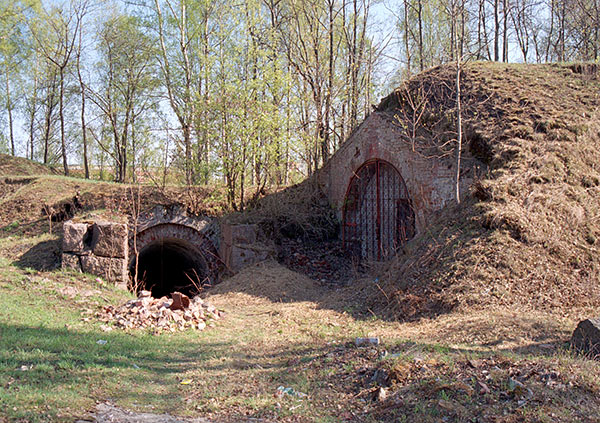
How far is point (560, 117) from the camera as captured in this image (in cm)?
947

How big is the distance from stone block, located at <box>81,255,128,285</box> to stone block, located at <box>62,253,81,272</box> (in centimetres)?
10

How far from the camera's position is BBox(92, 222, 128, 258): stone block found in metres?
10.1

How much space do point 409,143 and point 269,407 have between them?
289 inches

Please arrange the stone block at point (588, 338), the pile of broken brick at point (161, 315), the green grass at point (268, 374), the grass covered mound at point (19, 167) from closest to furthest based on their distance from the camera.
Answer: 1. the green grass at point (268, 374)
2. the stone block at point (588, 338)
3. the pile of broken brick at point (161, 315)
4. the grass covered mound at point (19, 167)

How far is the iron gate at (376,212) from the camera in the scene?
10.9 metres

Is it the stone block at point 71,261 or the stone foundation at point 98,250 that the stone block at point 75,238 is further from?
the stone block at point 71,261

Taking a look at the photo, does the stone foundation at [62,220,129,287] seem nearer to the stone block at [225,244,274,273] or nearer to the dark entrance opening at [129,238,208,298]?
the dark entrance opening at [129,238,208,298]

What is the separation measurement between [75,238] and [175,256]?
4.73 meters

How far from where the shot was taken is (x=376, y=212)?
11.9m

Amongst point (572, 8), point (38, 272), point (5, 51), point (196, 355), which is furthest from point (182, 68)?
point (196, 355)

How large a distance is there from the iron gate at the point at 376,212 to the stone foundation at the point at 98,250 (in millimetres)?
5660

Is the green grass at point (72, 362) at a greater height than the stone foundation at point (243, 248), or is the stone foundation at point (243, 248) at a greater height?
the stone foundation at point (243, 248)

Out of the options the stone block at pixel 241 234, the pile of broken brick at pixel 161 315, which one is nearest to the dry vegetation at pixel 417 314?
the pile of broken brick at pixel 161 315

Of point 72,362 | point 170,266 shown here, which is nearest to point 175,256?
point 170,266
